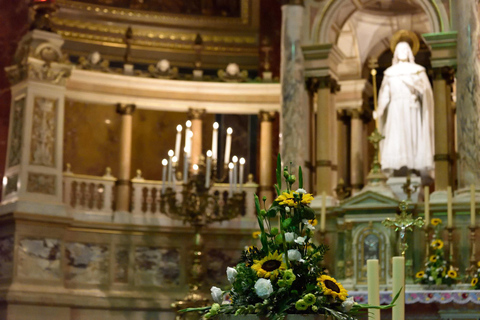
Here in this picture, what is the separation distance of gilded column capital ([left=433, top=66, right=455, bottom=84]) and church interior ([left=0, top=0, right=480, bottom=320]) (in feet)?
0.09

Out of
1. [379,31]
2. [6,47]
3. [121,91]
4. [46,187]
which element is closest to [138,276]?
[46,187]

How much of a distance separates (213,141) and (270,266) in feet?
31.2

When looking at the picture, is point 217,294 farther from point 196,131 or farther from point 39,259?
point 196,131

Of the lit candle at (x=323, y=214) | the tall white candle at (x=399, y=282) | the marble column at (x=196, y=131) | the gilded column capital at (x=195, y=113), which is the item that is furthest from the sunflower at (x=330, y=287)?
the gilded column capital at (x=195, y=113)

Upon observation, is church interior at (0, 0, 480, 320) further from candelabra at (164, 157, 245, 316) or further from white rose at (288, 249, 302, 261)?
white rose at (288, 249, 302, 261)

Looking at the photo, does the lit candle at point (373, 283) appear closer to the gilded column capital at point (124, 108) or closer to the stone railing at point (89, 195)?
the stone railing at point (89, 195)

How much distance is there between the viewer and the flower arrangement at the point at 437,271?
1046 cm

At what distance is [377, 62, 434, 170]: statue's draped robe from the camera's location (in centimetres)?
1249

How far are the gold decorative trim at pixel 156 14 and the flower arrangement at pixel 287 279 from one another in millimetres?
11992

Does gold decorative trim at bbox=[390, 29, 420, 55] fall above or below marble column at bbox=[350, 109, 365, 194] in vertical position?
above

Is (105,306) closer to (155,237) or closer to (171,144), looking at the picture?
(155,237)

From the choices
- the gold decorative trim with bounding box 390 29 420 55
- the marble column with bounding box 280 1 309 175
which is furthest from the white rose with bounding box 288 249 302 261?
the gold decorative trim with bounding box 390 29 420 55

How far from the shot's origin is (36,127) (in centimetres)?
1336

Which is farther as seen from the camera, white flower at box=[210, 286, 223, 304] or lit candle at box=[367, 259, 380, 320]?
white flower at box=[210, 286, 223, 304]
